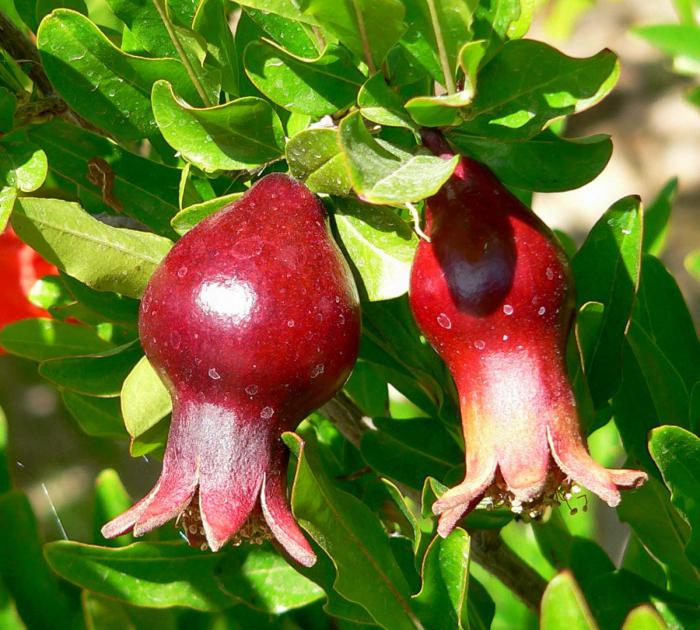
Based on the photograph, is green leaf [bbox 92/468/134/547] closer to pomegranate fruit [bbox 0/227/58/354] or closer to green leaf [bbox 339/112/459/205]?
pomegranate fruit [bbox 0/227/58/354]

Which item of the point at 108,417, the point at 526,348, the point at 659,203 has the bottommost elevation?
the point at 108,417

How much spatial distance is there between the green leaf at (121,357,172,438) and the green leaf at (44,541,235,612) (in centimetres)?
21

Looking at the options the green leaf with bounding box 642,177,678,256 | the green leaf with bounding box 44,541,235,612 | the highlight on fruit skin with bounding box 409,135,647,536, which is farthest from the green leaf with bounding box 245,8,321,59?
the green leaf with bounding box 642,177,678,256

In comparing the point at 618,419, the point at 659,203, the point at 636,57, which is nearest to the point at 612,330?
the point at 618,419

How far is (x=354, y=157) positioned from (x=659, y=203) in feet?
2.85

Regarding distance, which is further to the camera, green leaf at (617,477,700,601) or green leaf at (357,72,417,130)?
green leaf at (617,477,700,601)

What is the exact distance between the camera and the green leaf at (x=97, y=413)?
121cm

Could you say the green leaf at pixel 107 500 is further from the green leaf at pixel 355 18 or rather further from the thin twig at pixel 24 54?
the green leaf at pixel 355 18

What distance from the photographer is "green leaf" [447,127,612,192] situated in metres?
0.81

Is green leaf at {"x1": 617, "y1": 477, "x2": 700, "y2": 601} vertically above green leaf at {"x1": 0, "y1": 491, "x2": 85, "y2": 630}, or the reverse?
green leaf at {"x1": 617, "y1": 477, "x2": 700, "y2": 601}

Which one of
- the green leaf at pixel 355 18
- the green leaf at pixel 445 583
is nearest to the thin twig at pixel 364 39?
the green leaf at pixel 355 18

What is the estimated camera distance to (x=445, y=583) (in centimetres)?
86

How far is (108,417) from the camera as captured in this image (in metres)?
1.23

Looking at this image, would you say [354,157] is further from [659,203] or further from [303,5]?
[659,203]
